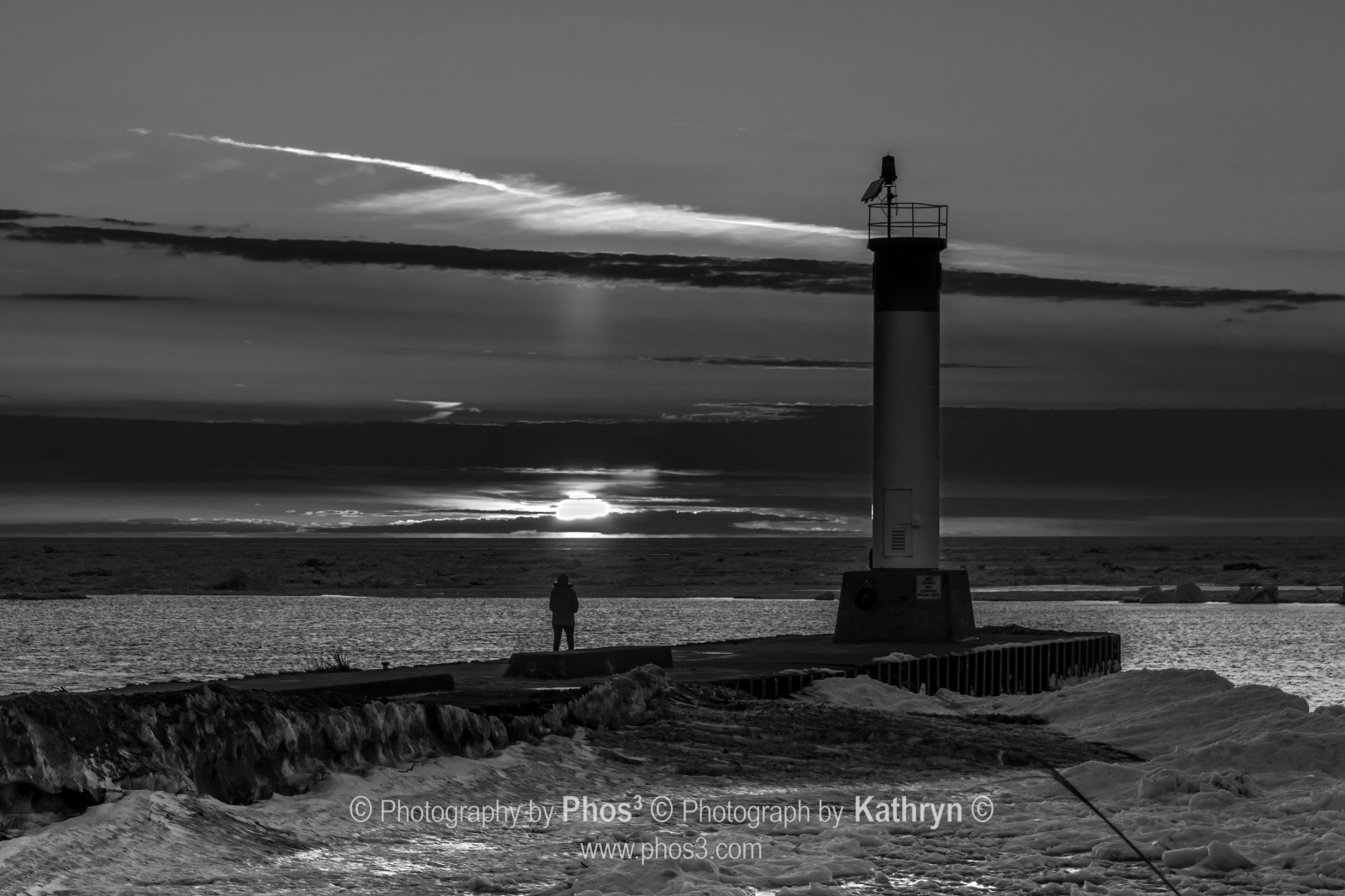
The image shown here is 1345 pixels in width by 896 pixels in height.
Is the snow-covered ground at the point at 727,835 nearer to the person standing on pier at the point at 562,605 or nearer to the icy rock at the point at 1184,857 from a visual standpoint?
the icy rock at the point at 1184,857

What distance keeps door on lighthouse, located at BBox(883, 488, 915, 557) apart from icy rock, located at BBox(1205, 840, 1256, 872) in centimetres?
1434

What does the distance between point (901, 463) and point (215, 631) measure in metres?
19.5

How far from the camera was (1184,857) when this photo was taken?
33.2 feet

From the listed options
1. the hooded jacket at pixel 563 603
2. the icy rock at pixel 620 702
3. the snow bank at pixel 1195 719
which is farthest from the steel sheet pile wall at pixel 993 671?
the hooded jacket at pixel 563 603


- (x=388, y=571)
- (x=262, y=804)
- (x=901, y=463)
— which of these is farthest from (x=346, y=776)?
(x=388, y=571)

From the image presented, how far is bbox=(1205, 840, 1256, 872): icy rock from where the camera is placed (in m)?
9.94

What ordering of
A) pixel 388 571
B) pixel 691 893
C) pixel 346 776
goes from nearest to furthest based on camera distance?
pixel 691 893, pixel 346 776, pixel 388 571

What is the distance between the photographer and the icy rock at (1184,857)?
33.1 feet

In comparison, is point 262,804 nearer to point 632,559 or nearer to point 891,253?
point 891,253

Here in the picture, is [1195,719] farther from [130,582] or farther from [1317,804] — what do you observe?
[130,582]

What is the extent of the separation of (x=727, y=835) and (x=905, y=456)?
14.1 meters

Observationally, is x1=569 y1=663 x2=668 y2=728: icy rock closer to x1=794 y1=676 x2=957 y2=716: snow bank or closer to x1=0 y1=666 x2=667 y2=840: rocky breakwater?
x1=0 y1=666 x2=667 y2=840: rocky breakwater

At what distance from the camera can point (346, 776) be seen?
472 inches

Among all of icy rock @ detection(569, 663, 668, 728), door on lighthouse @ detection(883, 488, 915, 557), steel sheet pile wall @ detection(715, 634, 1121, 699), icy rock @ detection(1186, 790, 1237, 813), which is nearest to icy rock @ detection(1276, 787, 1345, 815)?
icy rock @ detection(1186, 790, 1237, 813)
